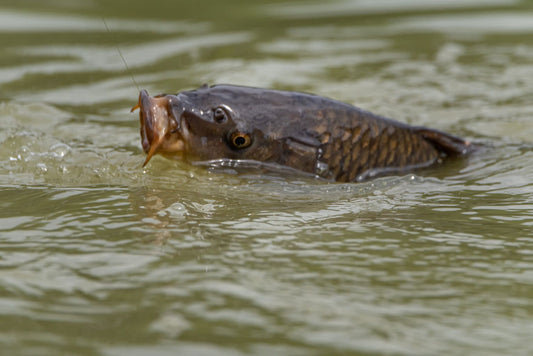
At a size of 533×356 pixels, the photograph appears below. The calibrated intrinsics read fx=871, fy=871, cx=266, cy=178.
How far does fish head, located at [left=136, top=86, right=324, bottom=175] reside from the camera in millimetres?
3783

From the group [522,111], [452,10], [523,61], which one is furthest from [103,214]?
[452,10]

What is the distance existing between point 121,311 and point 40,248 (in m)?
0.64

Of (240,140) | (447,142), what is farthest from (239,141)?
(447,142)

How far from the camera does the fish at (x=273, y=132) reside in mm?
3822

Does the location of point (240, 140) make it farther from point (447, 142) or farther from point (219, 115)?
point (447, 142)

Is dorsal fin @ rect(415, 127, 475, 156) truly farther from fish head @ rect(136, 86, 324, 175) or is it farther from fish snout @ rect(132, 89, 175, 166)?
fish snout @ rect(132, 89, 175, 166)

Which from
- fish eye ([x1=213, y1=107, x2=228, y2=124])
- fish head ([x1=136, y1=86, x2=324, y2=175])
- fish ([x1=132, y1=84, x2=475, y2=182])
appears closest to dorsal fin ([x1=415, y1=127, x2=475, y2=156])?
fish ([x1=132, y1=84, x2=475, y2=182])

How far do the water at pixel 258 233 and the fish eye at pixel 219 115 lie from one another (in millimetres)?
Answer: 237

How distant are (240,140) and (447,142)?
1231mm

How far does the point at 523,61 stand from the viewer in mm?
6973

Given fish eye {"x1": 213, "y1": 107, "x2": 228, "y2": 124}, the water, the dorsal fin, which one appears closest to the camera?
the water

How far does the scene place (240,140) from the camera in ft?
12.9

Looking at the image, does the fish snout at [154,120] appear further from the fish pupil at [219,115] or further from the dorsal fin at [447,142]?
the dorsal fin at [447,142]

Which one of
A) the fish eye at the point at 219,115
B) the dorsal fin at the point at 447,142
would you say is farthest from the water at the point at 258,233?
the fish eye at the point at 219,115
